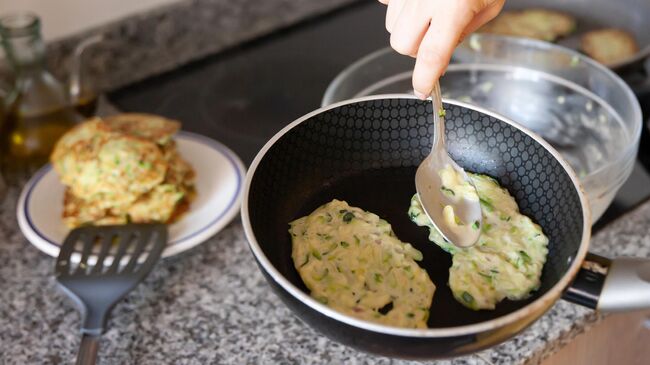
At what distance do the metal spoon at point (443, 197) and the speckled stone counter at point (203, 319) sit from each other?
16 cm

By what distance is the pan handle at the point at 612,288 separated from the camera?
0.63 metres

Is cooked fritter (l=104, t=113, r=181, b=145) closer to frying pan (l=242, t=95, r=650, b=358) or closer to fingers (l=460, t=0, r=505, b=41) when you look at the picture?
frying pan (l=242, t=95, r=650, b=358)

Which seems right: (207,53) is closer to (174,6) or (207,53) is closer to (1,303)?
(174,6)

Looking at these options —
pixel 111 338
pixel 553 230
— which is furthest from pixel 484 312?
pixel 111 338

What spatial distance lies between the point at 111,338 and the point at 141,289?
0.08 meters

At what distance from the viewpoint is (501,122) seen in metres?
0.79

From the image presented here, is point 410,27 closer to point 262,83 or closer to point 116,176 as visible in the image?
point 116,176

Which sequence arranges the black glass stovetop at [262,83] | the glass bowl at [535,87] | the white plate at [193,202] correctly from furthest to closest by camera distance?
the black glass stovetop at [262,83]
the glass bowl at [535,87]
the white plate at [193,202]

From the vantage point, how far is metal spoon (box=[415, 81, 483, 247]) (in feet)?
2.45

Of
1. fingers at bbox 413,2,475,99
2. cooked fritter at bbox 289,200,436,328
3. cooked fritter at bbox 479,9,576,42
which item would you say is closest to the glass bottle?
cooked fritter at bbox 289,200,436,328

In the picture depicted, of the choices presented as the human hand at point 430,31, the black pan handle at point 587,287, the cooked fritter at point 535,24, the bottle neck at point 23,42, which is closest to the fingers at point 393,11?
the human hand at point 430,31

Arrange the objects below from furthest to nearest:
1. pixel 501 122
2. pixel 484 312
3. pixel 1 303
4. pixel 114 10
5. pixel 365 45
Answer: pixel 365 45 < pixel 114 10 < pixel 1 303 < pixel 501 122 < pixel 484 312

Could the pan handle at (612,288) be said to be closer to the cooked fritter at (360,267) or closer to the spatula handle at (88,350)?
the cooked fritter at (360,267)

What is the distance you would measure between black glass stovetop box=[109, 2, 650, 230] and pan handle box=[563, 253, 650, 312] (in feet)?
1.61
